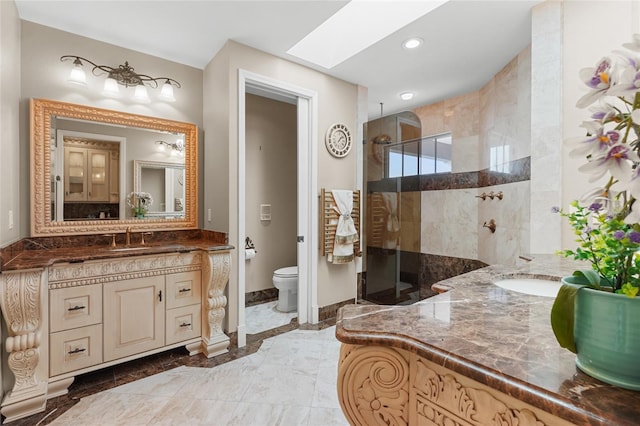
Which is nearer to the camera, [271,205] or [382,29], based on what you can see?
[382,29]

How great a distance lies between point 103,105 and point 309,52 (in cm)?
183

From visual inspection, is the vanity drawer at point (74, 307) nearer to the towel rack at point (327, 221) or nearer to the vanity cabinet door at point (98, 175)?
the vanity cabinet door at point (98, 175)

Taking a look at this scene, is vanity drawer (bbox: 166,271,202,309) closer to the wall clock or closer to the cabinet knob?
the cabinet knob

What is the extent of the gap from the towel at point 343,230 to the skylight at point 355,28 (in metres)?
1.31

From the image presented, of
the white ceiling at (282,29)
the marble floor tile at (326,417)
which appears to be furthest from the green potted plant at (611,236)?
the white ceiling at (282,29)

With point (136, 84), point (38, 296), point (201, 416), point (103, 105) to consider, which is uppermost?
point (136, 84)

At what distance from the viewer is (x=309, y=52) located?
2752 mm

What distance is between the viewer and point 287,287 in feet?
10.9

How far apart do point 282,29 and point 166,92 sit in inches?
46.5

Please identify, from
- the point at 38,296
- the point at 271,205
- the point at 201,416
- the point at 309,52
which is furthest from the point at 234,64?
the point at 201,416

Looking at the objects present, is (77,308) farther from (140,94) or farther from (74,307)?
(140,94)

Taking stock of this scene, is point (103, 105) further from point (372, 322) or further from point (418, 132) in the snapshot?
point (418, 132)

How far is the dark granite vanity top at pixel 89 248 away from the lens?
5.81 ft

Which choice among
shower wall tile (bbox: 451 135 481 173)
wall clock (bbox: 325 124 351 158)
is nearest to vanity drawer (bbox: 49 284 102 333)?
wall clock (bbox: 325 124 351 158)
